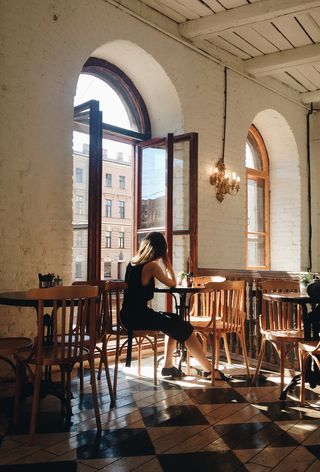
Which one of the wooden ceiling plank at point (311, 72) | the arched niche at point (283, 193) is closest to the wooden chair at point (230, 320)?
the arched niche at point (283, 193)

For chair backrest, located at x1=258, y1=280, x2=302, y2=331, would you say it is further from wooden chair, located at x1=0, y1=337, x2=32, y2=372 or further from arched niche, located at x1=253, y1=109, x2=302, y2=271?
arched niche, located at x1=253, y1=109, x2=302, y2=271

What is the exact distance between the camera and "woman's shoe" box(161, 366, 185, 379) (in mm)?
4227

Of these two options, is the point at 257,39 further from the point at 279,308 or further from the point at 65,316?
the point at 65,316

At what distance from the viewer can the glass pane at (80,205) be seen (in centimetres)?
460

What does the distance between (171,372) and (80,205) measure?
1.77 metres

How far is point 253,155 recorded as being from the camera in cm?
818

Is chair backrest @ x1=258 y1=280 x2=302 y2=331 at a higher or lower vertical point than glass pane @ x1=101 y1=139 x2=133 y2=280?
lower

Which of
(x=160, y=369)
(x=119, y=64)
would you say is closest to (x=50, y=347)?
(x=160, y=369)

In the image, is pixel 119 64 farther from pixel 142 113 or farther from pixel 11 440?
pixel 11 440

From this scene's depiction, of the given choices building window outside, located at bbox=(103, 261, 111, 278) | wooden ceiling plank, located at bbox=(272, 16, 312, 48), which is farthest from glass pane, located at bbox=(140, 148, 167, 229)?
building window outside, located at bbox=(103, 261, 111, 278)

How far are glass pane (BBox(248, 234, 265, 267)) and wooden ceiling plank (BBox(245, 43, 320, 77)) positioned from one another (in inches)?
101

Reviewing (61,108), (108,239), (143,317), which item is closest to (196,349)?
(143,317)

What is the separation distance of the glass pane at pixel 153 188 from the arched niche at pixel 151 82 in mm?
493

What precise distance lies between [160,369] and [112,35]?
3.39m
